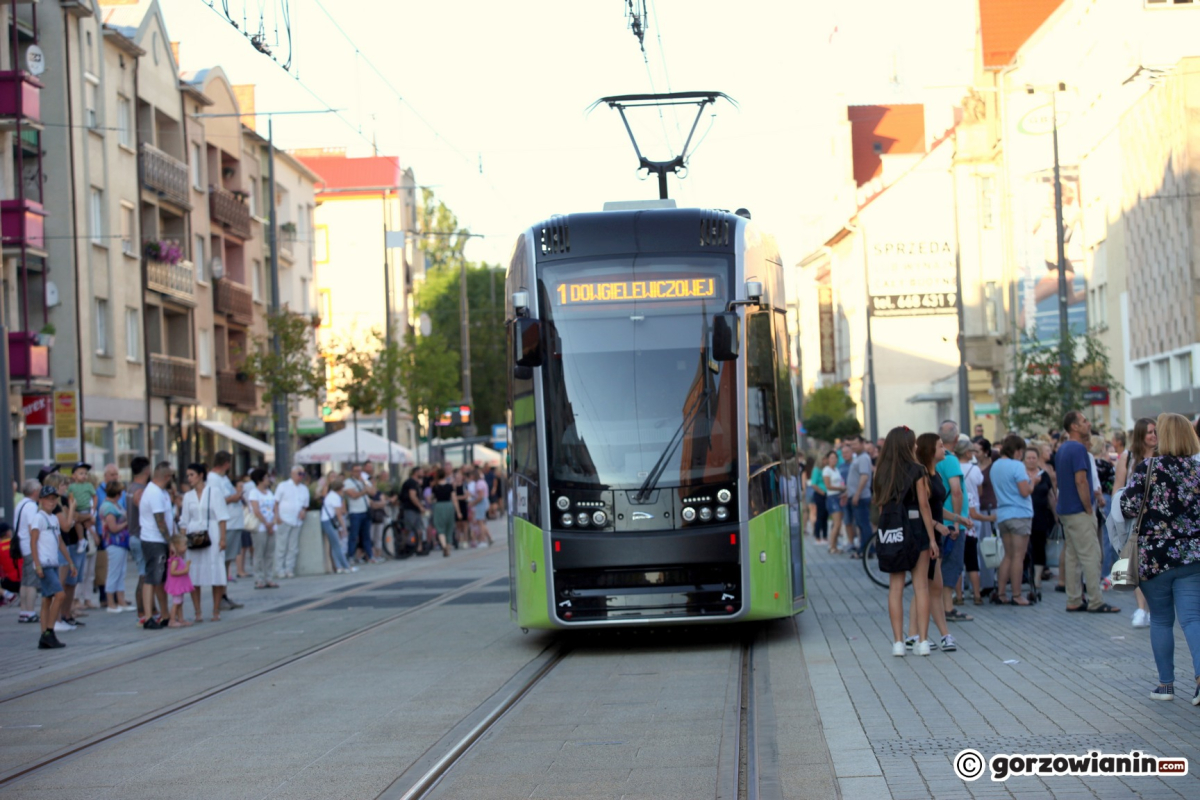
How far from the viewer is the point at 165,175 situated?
44.2 meters

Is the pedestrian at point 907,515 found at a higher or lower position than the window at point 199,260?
lower

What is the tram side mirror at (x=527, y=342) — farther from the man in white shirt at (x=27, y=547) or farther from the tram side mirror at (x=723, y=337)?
the man in white shirt at (x=27, y=547)

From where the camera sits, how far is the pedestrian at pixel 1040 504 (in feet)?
55.6

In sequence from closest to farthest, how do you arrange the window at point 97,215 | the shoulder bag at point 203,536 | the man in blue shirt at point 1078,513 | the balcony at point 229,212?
the man in blue shirt at point 1078,513, the shoulder bag at point 203,536, the window at point 97,215, the balcony at point 229,212

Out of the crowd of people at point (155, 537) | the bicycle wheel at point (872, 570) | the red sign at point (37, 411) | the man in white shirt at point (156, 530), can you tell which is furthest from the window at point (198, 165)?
the bicycle wheel at point (872, 570)

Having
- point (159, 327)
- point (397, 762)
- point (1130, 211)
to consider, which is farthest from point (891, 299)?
point (397, 762)

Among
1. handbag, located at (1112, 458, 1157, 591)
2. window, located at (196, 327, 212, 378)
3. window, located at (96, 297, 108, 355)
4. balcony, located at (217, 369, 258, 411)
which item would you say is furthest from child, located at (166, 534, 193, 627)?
balcony, located at (217, 369, 258, 411)

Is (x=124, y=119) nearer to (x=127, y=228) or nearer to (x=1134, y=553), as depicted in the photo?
(x=127, y=228)

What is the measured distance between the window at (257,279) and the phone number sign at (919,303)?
23.1 metres

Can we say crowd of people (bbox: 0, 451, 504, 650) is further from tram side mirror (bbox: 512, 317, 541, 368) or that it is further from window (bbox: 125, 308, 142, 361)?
window (bbox: 125, 308, 142, 361)

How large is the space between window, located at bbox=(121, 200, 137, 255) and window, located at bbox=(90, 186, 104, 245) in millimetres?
1098

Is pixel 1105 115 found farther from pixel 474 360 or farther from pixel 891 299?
pixel 474 360

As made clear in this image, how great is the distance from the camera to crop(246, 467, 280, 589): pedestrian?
24.0 metres

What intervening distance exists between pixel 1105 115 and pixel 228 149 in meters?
27.0
